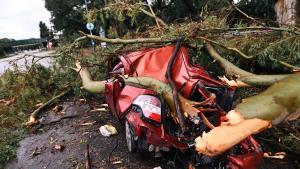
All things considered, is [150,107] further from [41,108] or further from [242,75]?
[41,108]

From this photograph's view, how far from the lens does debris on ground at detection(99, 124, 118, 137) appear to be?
17.5 ft

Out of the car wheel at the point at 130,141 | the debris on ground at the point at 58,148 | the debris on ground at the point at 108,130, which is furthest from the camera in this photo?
the debris on ground at the point at 108,130

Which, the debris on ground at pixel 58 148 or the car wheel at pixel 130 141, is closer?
the car wheel at pixel 130 141

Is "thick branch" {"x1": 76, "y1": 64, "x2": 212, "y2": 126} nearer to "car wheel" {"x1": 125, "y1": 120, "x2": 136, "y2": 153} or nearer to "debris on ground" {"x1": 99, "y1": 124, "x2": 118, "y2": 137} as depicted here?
"car wheel" {"x1": 125, "y1": 120, "x2": 136, "y2": 153}

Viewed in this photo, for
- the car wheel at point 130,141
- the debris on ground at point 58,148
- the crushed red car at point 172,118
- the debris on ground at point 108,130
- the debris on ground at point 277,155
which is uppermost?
the crushed red car at point 172,118

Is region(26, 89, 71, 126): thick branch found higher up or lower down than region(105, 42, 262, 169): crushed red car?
lower down

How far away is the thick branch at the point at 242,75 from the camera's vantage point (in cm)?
365

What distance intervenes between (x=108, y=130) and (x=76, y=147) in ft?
1.64

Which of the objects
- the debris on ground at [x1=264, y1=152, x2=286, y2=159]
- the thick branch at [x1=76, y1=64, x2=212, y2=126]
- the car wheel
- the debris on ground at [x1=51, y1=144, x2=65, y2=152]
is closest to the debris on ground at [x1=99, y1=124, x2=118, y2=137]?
the debris on ground at [x1=51, y1=144, x2=65, y2=152]

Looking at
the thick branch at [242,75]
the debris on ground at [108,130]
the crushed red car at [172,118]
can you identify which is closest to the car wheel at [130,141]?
the crushed red car at [172,118]

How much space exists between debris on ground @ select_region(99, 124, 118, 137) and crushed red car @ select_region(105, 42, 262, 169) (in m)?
0.62

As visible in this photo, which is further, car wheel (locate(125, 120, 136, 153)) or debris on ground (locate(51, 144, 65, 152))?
debris on ground (locate(51, 144, 65, 152))

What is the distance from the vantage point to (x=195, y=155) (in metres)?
3.93

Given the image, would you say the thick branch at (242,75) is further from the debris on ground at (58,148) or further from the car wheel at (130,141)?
the debris on ground at (58,148)
